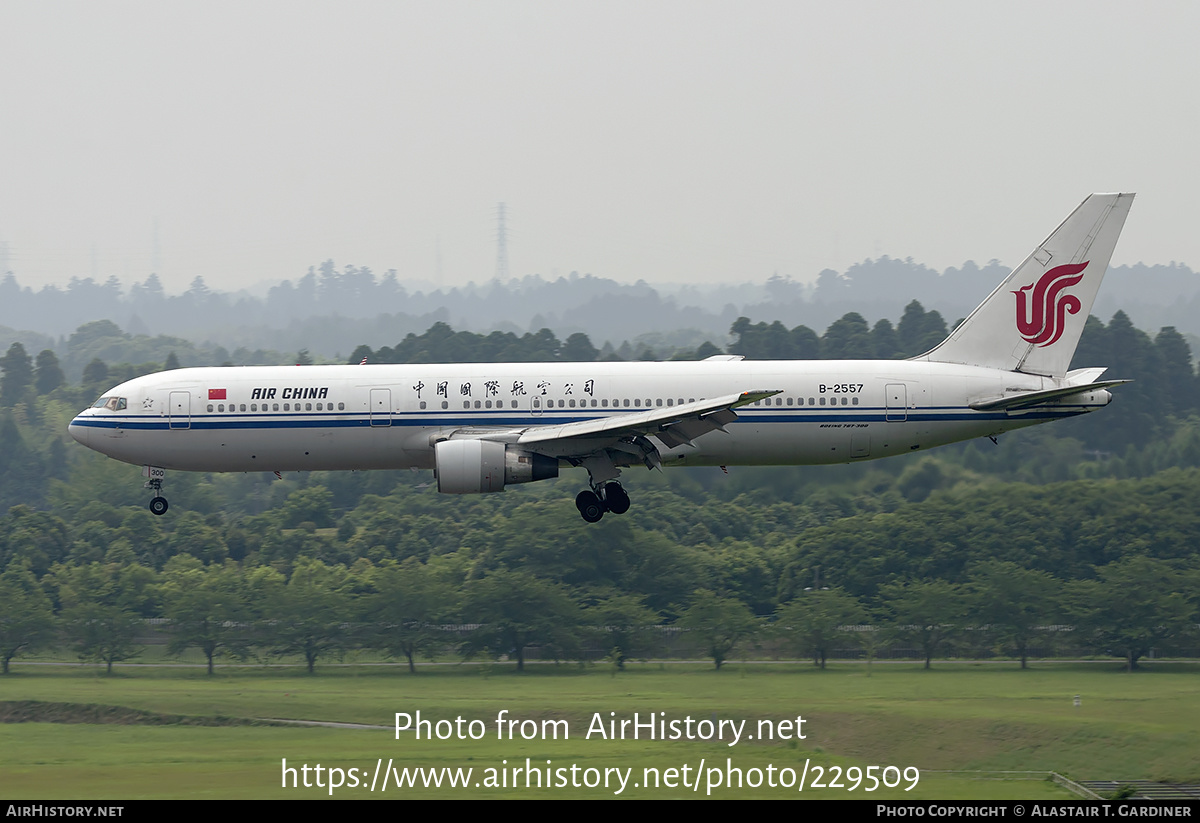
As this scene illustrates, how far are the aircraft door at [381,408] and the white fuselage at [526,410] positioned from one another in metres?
0.04

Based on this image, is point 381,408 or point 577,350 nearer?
point 381,408

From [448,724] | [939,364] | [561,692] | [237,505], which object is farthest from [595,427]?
[237,505]

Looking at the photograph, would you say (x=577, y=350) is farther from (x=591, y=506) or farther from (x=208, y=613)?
(x=591, y=506)

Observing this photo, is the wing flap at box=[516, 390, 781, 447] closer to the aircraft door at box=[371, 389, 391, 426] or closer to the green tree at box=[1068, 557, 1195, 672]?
the aircraft door at box=[371, 389, 391, 426]

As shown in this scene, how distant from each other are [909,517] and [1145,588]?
16.0 meters

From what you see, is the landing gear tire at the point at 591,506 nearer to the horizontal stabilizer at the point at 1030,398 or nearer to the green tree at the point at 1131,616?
the horizontal stabilizer at the point at 1030,398

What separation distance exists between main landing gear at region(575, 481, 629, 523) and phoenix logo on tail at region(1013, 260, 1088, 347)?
53.0 ft

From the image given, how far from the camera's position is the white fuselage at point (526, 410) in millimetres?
50906

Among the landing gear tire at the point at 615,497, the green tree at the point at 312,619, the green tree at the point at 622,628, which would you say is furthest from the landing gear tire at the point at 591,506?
the green tree at the point at 312,619

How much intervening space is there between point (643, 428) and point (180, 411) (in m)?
16.8

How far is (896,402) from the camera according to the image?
51.5 m

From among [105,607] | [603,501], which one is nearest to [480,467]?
[603,501]

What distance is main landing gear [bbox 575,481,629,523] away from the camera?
167ft

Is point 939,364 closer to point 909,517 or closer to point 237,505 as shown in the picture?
point 909,517
